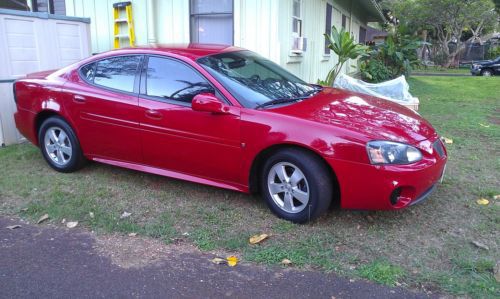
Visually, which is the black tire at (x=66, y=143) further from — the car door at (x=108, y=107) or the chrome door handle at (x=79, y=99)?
the chrome door handle at (x=79, y=99)

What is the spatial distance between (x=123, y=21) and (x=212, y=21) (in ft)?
6.11

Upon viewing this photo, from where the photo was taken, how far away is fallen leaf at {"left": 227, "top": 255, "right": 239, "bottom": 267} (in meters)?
3.33

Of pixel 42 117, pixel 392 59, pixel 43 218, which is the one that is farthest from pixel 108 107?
pixel 392 59

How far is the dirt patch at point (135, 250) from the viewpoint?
11.1 ft

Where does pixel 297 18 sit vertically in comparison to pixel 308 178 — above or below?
above

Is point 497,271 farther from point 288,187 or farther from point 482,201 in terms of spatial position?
point 288,187

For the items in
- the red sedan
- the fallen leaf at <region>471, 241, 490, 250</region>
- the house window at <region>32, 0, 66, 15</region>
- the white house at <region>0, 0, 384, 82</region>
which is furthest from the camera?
the house window at <region>32, 0, 66, 15</region>

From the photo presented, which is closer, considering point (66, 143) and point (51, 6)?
point (66, 143)

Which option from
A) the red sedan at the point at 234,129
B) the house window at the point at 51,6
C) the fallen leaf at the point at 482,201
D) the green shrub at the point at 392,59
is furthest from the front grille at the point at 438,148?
the green shrub at the point at 392,59

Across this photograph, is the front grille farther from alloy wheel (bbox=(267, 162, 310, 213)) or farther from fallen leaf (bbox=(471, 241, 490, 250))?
Result: alloy wheel (bbox=(267, 162, 310, 213))

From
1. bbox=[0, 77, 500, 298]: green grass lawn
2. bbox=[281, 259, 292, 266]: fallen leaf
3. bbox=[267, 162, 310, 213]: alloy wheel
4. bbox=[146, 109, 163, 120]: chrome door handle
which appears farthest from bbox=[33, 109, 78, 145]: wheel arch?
bbox=[281, 259, 292, 266]: fallen leaf

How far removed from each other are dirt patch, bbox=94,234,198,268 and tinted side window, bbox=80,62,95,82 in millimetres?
2026

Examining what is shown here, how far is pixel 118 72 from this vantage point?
4.79m

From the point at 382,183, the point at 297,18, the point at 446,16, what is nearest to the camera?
the point at 382,183
